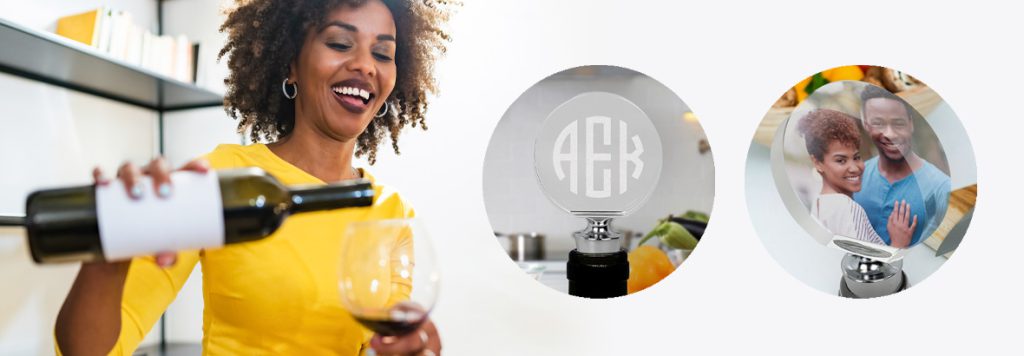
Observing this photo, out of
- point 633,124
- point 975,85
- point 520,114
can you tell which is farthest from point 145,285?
point 975,85

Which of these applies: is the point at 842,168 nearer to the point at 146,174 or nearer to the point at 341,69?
the point at 341,69

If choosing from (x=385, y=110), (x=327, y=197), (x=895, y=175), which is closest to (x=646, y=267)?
(x=895, y=175)

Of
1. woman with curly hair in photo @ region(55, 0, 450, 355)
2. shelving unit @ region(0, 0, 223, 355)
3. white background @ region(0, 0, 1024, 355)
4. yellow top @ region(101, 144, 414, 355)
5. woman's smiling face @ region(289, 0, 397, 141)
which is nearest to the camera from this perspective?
woman with curly hair in photo @ region(55, 0, 450, 355)

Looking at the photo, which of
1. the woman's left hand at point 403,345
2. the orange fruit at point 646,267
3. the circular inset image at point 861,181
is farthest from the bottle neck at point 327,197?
the circular inset image at point 861,181

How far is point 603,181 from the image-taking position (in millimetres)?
1699

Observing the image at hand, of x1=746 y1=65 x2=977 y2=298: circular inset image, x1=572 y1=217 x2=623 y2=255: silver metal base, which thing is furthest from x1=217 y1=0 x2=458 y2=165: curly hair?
x1=746 y1=65 x2=977 y2=298: circular inset image

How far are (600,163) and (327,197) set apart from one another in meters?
1.06

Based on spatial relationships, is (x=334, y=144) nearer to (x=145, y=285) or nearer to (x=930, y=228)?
(x=145, y=285)

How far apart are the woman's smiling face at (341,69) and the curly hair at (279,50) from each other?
A: 0.08ft

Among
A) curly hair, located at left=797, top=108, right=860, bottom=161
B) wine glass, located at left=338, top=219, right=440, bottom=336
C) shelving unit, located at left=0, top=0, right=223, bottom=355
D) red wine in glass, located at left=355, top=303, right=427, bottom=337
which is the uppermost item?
shelving unit, located at left=0, top=0, right=223, bottom=355

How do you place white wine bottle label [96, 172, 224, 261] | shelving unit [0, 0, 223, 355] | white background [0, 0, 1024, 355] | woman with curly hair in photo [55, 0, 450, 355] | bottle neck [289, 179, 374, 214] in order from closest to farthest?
1. white wine bottle label [96, 172, 224, 261]
2. bottle neck [289, 179, 374, 214]
3. woman with curly hair in photo [55, 0, 450, 355]
4. shelving unit [0, 0, 223, 355]
5. white background [0, 0, 1024, 355]

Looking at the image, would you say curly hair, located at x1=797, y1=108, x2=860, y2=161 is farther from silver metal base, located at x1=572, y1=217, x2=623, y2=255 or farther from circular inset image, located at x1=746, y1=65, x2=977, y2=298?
silver metal base, located at x1=572, y1=217, x2=623, y2=255

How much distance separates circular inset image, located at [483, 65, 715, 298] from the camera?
1.68 metres

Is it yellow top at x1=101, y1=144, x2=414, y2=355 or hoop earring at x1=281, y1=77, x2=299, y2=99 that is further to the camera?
hoop earring at x1=281, y1=77, x2=299, y2=99
